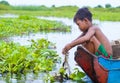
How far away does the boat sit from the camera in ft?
25.6

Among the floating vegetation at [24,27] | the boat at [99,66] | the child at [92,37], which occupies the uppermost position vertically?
the child at [92,37]

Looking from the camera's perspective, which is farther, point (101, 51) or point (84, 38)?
point (101, 51)

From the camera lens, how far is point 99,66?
309 inches

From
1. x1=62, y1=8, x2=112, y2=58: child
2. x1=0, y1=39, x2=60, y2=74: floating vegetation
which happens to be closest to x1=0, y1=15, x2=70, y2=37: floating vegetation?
x1=0, y1=39, x2=60, y2=74: floating vegetation

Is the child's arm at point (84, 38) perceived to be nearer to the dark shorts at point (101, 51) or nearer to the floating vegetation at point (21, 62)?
the dark shorts at point (101, 51)

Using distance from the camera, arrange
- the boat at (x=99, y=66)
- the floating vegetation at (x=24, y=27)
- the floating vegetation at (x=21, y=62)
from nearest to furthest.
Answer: the boat at (x=99, y=66), the floating vegetation at (x=21, y=62), the floating vegetation at (x=24, y=27)

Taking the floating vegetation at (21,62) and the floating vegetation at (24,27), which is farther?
the floating vegetation at (24,27)

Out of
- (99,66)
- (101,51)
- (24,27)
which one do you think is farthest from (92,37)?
(24,27)

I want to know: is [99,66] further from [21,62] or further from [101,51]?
[21,62]

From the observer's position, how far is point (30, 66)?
9750mm

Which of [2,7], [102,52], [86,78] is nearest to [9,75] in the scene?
[86,78]

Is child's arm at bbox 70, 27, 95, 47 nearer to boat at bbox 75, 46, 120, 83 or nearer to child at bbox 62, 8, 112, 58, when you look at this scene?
child at bbox 62, 8, 112, 58

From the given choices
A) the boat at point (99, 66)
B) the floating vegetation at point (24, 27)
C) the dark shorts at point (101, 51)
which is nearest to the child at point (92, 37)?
the dark shorts at point (101, 51)

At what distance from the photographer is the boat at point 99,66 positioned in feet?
25.6
